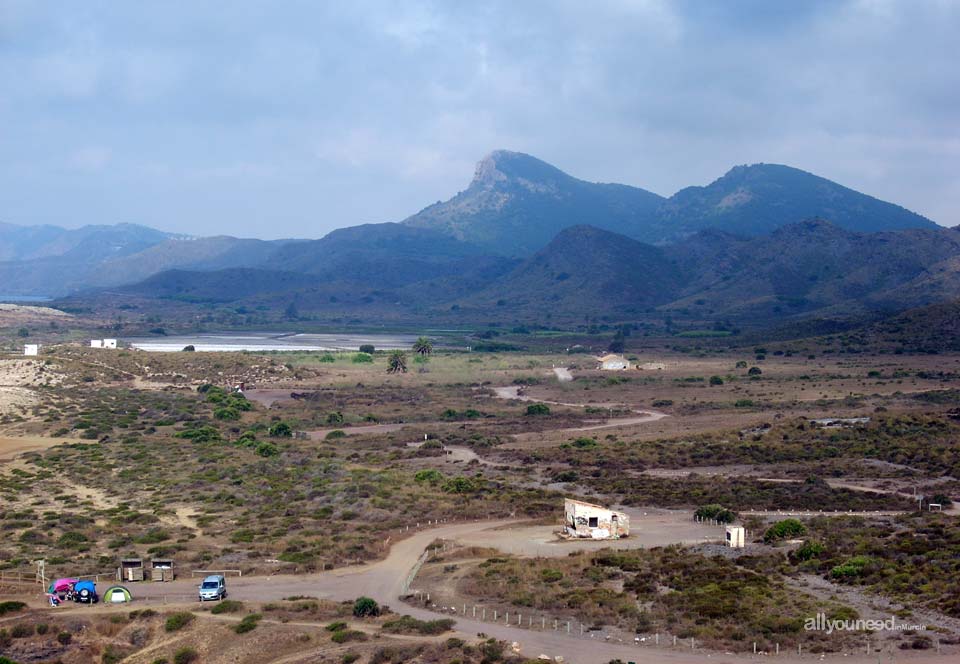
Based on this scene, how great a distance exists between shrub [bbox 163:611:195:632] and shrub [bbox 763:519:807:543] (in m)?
23.2

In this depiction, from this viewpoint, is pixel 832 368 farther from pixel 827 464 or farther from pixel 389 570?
pixel 389 570

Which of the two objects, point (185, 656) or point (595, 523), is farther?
point (595, 523)

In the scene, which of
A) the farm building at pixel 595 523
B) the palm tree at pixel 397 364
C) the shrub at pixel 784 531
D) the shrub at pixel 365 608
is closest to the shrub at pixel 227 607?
the shrub at pixel 365 608

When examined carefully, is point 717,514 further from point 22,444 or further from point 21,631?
point 22,444

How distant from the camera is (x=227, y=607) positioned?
34.9 metres

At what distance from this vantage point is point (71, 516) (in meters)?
49.6

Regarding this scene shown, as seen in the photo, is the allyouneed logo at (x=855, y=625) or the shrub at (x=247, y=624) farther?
the shrub at (x=247, y=624)

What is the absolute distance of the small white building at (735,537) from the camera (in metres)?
42.9

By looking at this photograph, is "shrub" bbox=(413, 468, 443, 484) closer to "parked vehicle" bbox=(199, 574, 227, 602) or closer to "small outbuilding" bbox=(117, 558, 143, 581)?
"small outbuilding" bbox=(117, 558, 143, 581)

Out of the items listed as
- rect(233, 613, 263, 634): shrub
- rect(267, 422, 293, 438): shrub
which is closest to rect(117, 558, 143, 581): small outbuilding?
rect(233, 613, 263, 634): shrub

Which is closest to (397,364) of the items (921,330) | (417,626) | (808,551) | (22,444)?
(22,444)

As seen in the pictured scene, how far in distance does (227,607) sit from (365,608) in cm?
452

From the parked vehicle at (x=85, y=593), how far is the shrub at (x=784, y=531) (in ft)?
84.9

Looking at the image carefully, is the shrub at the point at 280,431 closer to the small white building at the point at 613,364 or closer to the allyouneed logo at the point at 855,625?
the allyouneed logo at the point at 855,625
